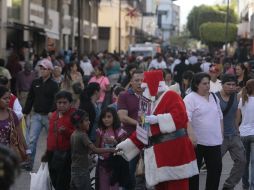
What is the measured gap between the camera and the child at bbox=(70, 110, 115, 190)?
845cm

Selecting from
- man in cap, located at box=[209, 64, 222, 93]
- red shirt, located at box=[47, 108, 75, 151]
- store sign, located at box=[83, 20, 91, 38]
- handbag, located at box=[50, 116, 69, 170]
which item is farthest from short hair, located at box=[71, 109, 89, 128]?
store sign, located at box=[83, 20, 91, 38]

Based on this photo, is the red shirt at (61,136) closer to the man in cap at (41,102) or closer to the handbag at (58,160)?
the handbag at (58,160)

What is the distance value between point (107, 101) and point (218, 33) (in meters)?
65.0

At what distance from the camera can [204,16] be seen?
105 m

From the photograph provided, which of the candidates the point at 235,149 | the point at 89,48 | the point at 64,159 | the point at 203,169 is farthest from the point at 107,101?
the point at 89,48

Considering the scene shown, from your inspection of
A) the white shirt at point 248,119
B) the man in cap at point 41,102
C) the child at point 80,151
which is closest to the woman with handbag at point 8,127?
the child at point 80,151

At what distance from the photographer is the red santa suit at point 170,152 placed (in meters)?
7.59

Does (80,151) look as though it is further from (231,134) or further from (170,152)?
(231,134)

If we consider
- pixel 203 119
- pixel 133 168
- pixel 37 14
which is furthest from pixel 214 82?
pixel 37 14

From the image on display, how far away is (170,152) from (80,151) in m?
1.29

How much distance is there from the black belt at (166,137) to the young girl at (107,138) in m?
1.19

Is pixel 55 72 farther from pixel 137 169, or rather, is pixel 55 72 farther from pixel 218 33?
pixel 218 33

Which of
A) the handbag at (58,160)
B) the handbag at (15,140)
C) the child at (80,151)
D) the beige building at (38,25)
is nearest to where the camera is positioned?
the handbag at (15,140)

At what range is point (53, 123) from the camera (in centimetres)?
895
